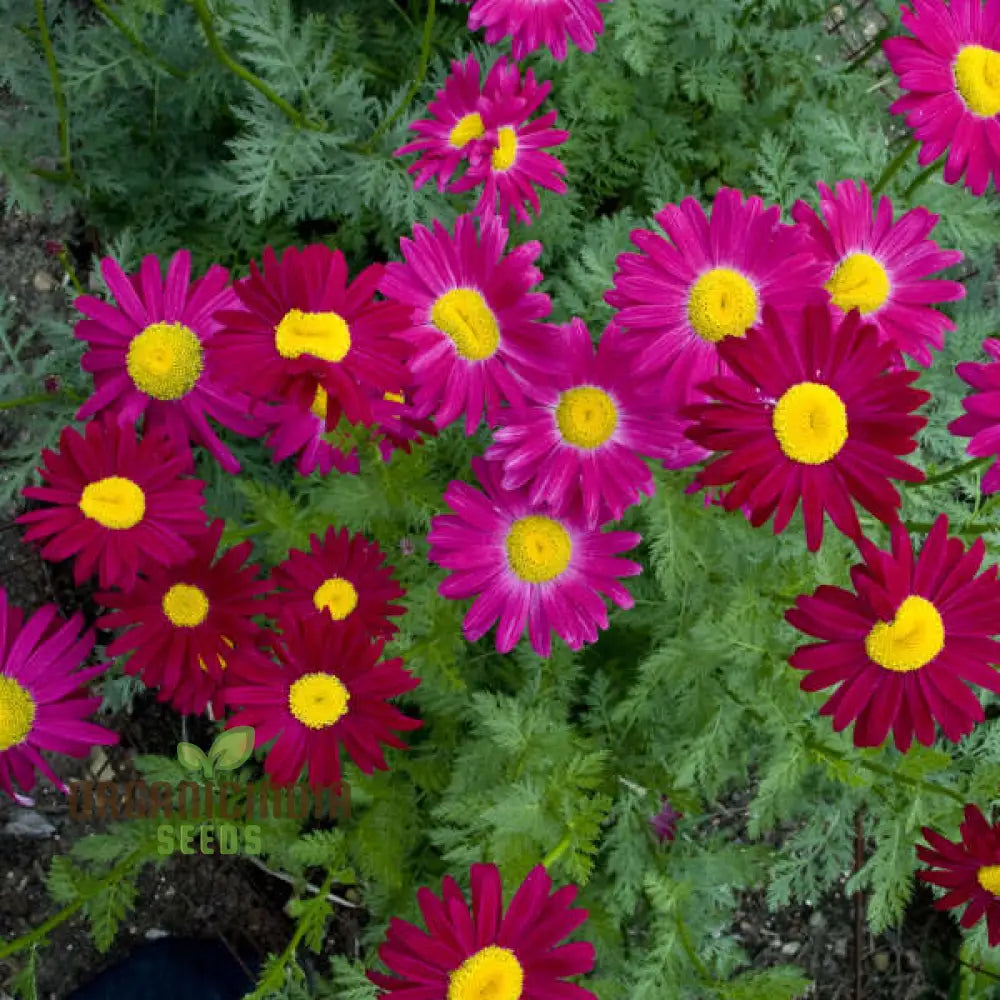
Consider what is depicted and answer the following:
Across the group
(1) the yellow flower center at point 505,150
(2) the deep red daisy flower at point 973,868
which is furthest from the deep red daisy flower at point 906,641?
(1) the yellow flower center at point 505,150

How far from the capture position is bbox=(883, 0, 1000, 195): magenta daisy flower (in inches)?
68.9

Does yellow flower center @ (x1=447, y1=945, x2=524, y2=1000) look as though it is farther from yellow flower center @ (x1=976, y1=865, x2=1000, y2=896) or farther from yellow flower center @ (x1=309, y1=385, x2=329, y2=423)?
yellow flower center @ (x1=309, y1=385, x2=329, y2=423)

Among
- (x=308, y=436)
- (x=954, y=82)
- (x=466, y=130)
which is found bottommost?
(x=308, y=436)

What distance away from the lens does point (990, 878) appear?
62.1 inches

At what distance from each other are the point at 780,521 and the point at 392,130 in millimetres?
1572

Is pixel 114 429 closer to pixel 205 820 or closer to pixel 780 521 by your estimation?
pixel 205 820

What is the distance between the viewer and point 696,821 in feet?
8.62

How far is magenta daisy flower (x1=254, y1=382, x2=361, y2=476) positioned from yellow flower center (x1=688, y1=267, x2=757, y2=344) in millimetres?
A: 601

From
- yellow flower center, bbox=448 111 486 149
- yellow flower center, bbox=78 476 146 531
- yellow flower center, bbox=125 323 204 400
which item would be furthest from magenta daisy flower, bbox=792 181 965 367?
yellow flower center, bbox=78 476 146 531

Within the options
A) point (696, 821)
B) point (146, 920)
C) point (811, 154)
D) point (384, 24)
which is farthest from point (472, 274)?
point (146, 920)

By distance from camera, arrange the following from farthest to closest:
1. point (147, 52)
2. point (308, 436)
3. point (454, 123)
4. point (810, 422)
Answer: point (147, 52) < point (454, 123) < point (308, 436) < point (810, 422)

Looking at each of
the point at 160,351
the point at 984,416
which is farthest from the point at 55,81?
the point at 984,416

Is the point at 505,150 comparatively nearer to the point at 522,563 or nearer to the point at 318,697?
the point at 522,563

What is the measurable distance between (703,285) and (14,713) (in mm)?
1338
